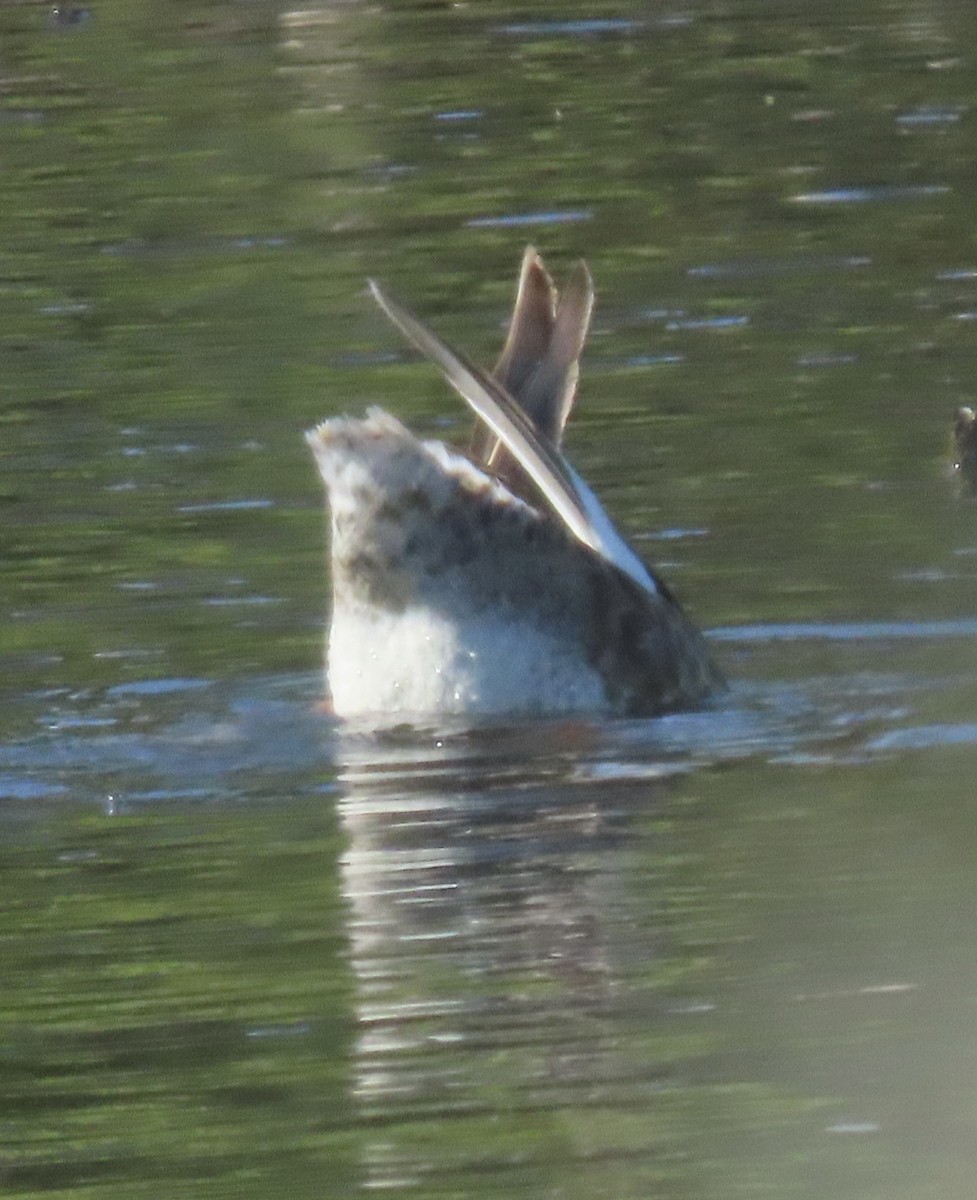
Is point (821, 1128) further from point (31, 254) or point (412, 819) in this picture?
point (31, 254)

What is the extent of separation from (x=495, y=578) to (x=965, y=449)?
2718 millimetres

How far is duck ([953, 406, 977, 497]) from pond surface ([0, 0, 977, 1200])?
0.10m

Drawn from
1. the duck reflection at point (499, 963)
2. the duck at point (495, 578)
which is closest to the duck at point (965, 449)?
the duck at point (495, 578)

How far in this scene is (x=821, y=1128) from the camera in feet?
18.3

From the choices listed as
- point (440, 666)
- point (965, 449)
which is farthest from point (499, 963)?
point (965, 449)

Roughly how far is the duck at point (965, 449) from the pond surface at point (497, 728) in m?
0.10

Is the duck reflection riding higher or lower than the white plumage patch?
lower

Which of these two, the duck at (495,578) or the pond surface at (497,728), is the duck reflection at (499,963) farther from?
the duck at (495,578)

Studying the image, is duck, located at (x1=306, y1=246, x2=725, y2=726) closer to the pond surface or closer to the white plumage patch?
the white plumage patch

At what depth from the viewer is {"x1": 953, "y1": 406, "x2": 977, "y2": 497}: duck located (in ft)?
34.0

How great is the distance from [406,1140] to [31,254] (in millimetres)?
9401

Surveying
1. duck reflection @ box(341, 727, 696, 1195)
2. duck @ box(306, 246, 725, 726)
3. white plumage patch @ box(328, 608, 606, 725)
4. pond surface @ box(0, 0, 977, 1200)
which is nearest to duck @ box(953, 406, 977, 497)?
pond surface @ box(0, 0, 977, 1200)

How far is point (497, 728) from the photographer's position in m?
8.36

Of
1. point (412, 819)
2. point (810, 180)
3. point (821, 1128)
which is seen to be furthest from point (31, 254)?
point (821, 1128)
